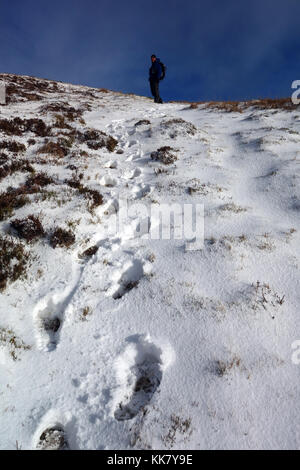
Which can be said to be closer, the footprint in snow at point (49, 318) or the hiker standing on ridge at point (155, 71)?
the footprint in snow at point (49, 318)

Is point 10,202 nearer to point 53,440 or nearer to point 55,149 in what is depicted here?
point 55,149

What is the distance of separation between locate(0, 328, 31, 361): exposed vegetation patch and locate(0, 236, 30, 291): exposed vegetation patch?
1.07 metres

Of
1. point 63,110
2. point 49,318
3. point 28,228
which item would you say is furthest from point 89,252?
point 63,110

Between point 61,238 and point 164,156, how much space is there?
6891mm

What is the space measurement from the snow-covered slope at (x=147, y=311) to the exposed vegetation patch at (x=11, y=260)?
0.11ft

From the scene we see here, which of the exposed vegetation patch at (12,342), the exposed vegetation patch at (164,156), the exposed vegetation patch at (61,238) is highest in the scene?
the exposed vegetation patch at (164,156)

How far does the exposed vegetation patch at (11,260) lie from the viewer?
18.5 feet

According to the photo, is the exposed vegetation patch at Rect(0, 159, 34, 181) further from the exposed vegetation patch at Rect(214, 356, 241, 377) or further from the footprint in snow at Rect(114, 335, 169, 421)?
the exposed vegetation patch at Rect(214, 356, 241, 377)


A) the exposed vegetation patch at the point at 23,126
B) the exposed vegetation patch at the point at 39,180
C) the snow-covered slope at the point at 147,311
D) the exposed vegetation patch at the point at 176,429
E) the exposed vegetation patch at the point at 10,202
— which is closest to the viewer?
the exposed vegetation patch at the point at 176,429

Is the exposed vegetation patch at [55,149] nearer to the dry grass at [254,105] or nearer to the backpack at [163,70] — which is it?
the backpack at [163,70]

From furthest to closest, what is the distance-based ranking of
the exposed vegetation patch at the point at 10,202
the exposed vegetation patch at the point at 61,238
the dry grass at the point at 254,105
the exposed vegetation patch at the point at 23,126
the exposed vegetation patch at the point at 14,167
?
the dry grass at the point at 254,105, the exposed vegetation patch at the point at 23,126, the exposed vegetation patch at the point at 14,167, the exposed vegetation patch at the point at 10,202, the exposed vegetation patch at the point at 61,238

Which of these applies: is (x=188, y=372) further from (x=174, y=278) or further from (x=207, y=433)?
(x=174, y=278)

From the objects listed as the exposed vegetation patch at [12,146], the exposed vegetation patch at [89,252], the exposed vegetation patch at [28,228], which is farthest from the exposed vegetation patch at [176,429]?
the exposed vegetation patch at [12,146]

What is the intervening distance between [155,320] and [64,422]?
2.14 meters
